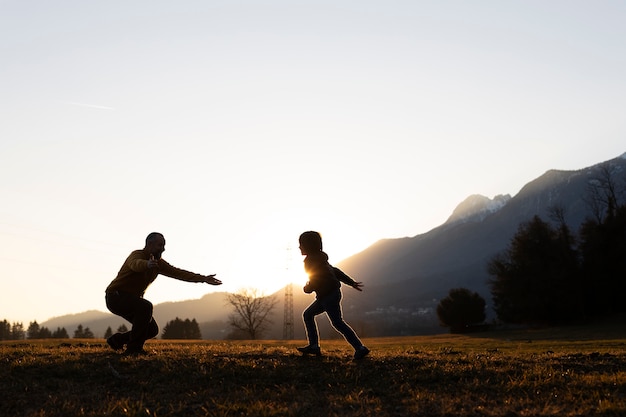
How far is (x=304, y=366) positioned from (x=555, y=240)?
7570cm

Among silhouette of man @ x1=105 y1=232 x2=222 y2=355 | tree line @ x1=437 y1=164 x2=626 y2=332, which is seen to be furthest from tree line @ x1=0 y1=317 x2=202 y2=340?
silhouette of man @ x1=105 y1=232 x2=222 y2=355

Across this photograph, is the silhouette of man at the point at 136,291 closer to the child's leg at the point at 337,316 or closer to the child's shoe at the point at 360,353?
the child's leg at the point at 337,316

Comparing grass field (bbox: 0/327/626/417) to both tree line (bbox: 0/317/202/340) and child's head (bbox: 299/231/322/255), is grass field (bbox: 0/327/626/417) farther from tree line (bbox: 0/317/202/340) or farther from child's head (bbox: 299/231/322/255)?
tree line (bbox: 0/317/202/340)

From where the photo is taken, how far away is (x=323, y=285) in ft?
35.2

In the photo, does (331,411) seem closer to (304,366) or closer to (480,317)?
(304,366)

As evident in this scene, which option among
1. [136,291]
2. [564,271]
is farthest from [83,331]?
[136,291]

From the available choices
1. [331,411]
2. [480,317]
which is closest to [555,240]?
[480,317]

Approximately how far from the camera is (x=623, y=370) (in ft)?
32.4

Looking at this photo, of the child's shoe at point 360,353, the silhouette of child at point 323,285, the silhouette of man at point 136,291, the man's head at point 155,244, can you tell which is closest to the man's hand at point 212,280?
the silhouette of man at point 136,291

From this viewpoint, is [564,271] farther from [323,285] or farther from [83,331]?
[83,331]

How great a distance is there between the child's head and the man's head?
304 cm

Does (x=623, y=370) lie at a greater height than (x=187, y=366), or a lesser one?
lesser

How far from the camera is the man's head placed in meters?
11.2

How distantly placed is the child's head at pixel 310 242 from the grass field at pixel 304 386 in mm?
2209
